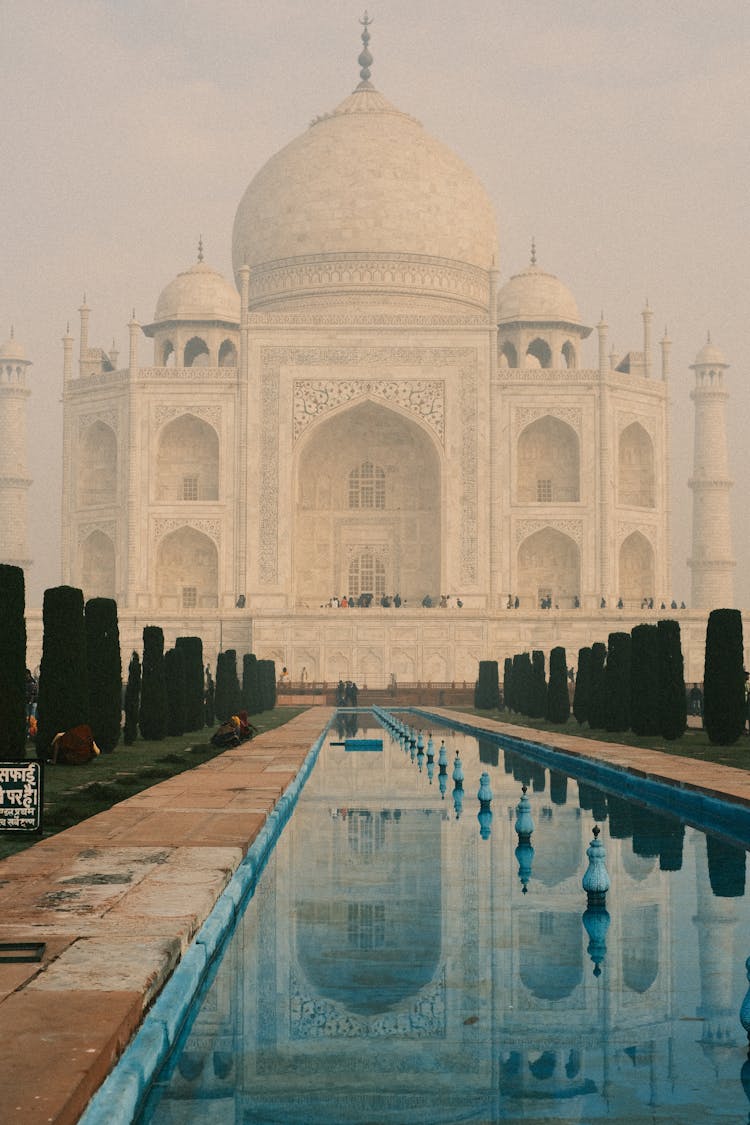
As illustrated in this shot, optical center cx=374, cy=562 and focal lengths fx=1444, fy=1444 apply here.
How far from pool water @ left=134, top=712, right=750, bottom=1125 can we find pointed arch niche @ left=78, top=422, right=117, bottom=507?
3149cm

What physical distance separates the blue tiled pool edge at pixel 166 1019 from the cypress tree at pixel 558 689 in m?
14.8

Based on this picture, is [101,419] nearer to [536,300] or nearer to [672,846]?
[536,300]

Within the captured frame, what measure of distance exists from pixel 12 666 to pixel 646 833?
4.66 m

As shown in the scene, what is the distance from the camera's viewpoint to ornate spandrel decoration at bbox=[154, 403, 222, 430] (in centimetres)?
3631

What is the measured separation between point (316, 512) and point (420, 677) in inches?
322

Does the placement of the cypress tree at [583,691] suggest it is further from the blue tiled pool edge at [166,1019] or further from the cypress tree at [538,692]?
the blue tiled pool edge at [166,1019]

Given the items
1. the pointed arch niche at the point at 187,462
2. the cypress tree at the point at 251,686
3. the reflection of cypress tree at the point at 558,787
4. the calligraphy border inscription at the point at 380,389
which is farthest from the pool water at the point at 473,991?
the pointed arch niche at the point at 187,462

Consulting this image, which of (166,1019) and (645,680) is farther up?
(645,680)

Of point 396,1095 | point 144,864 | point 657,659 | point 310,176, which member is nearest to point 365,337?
point 310,176

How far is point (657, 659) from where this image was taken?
15906 mm

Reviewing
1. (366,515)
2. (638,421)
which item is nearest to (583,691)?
(638,421)

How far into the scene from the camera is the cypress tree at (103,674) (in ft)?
44.4

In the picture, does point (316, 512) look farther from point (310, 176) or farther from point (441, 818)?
point (441, 818)

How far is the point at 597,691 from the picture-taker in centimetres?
1864
